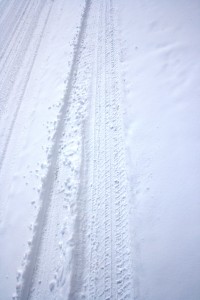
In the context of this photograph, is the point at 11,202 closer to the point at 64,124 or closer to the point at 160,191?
the point at 64,124

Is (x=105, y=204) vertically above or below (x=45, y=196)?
below

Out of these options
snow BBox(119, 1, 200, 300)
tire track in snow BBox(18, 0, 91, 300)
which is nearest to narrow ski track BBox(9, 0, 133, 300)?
tire track in snow BBox(18, 0, 91, 300)

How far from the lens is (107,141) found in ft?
8.86

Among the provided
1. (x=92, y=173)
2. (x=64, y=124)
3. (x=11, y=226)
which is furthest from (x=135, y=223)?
(x=64, y=124)

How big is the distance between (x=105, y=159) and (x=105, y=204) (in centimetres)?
48

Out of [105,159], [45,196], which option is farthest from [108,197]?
[45,196]

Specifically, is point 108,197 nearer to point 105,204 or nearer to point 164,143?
point 105,204

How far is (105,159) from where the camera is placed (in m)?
2.56

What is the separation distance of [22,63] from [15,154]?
5.80 feet

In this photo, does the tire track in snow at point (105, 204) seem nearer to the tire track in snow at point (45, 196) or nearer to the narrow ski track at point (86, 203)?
the narrow ski track at point (86, 203)

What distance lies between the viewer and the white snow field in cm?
199

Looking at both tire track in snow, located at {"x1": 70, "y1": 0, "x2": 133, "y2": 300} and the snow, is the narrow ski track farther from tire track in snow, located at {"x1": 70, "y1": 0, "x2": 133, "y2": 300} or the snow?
the snow

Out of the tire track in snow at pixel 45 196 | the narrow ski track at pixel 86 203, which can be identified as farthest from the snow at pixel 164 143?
the tire track in snow at pixel 45 196

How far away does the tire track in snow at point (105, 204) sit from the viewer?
1944mm
